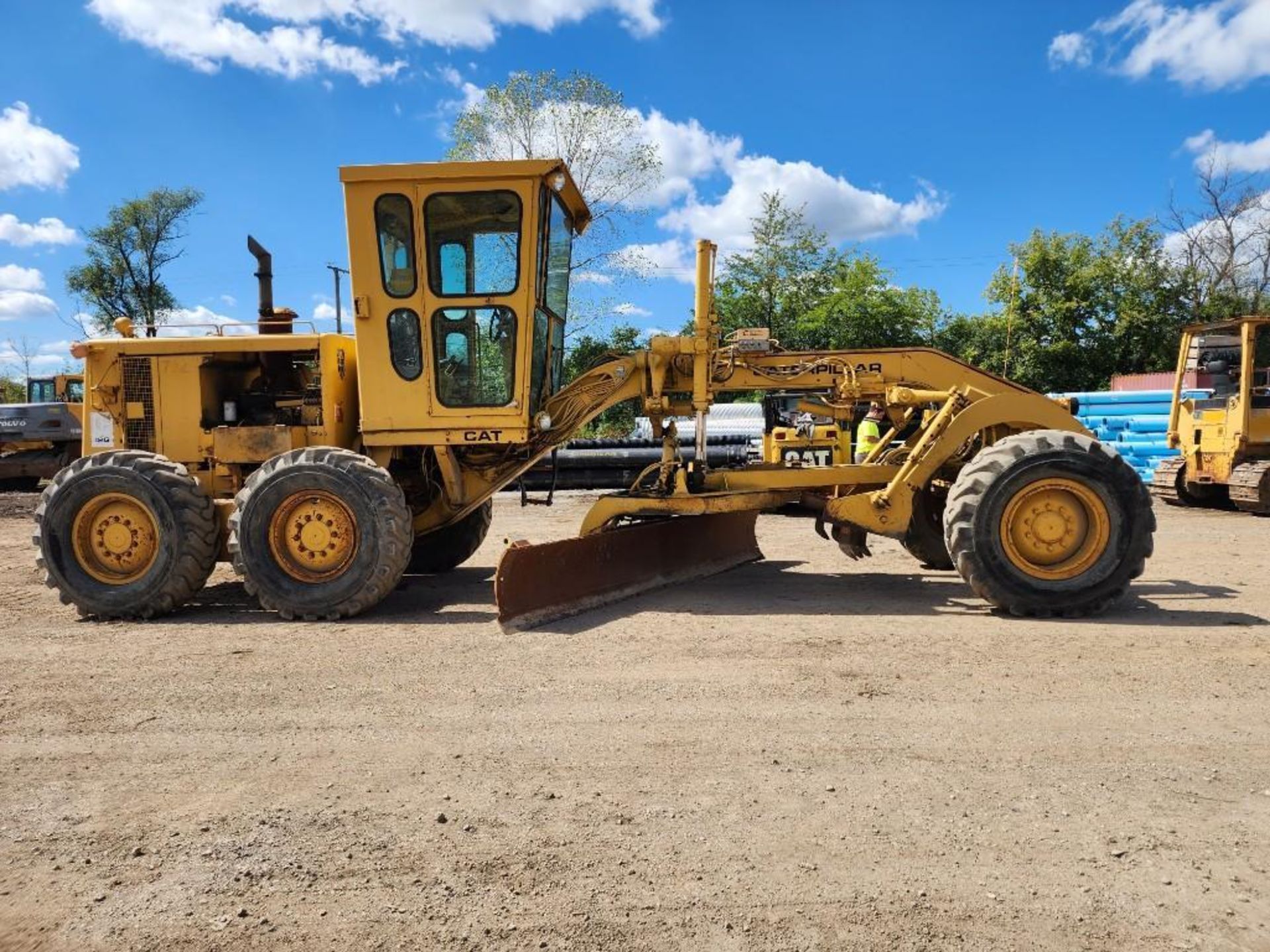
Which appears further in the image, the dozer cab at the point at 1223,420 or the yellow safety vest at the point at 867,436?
the dozer cab at the point at 1223,420

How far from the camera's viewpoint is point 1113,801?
3094 millimetres

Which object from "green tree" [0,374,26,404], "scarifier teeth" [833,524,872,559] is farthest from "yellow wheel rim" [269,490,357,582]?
"green tree" [0,374,26,404]

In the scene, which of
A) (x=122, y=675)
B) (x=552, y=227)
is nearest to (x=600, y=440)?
(x=552, y=227)

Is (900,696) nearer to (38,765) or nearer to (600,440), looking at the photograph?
(38,765)

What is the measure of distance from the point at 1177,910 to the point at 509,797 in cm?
212

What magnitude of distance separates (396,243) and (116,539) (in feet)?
9.74

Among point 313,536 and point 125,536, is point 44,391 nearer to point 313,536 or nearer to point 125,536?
point 125,536

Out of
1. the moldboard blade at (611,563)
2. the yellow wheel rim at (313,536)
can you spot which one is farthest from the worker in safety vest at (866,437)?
the yellow wheel rim at (313,536)

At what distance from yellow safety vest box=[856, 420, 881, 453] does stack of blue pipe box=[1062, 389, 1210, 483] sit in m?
6.23

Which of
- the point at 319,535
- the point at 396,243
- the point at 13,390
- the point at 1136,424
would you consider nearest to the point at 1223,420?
the point at 1136,424

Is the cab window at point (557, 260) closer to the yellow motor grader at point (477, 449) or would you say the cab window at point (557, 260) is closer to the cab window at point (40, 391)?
the yellow motor grader at point (477, 449)

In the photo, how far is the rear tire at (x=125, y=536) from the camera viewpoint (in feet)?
20.5

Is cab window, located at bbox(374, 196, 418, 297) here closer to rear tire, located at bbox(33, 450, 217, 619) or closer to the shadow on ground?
rear tire, located at bbox(33, 450, 217, 619)

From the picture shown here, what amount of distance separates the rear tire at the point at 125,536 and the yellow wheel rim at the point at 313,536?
2.22 ft
